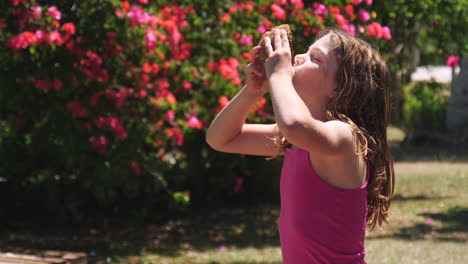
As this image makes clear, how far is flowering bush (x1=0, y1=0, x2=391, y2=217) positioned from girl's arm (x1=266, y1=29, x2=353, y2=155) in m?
3.86

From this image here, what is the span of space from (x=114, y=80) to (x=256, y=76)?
3.92 m

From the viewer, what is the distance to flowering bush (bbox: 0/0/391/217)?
6035 millimetres

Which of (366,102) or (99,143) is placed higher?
(366,102)

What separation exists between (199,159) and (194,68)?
1.56 metres

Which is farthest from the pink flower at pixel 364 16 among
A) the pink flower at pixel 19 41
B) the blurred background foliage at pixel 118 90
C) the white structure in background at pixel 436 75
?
the white structure in background at pixel 436 75

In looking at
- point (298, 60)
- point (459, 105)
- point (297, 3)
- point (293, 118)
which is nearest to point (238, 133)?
point (298, 60)

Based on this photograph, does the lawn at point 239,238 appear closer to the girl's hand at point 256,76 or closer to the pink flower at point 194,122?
the pink flower at point 194,122

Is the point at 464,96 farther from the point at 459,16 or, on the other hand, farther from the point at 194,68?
the point at 194,68

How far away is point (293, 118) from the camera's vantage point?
6.68 ft

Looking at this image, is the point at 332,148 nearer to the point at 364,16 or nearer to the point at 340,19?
the point at 340,19

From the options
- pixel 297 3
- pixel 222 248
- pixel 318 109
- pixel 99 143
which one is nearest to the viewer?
pixel 318 109

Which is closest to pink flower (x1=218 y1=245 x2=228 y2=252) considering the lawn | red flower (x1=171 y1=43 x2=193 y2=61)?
the lawn

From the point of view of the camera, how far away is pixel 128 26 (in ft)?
19.9

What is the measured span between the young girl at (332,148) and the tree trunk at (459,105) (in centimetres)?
1137
